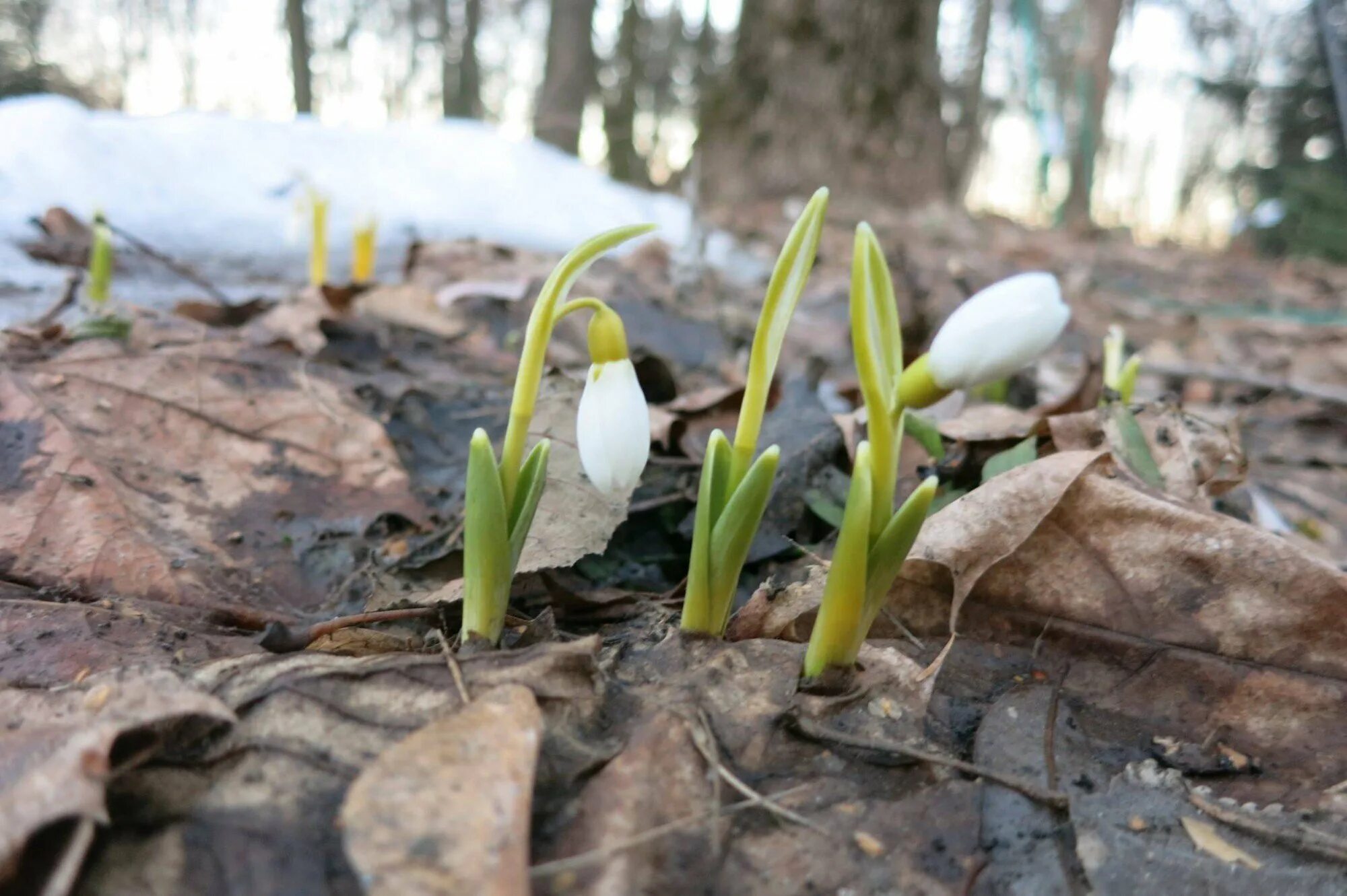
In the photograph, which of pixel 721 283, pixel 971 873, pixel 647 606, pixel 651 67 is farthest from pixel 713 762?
pixel 651 67

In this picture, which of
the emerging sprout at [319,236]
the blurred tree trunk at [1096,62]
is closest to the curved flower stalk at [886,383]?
the emerging sprout at [319,236]

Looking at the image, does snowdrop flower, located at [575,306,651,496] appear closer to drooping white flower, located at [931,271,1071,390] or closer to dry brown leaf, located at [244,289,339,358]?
drooping white flower, located at [931,271,1071,390]

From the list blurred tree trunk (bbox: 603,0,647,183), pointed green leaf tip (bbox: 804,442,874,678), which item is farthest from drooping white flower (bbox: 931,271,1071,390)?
blurred tree trunk (bbox: 603,0,647,183)

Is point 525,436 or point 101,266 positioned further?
point 101,266

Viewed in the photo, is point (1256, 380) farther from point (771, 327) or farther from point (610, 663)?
point (610, 663)

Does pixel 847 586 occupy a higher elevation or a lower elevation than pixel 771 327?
lower

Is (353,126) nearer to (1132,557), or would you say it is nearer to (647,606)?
(647,606)

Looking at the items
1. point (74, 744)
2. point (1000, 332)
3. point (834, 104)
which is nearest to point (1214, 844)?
point (1000, 332)
